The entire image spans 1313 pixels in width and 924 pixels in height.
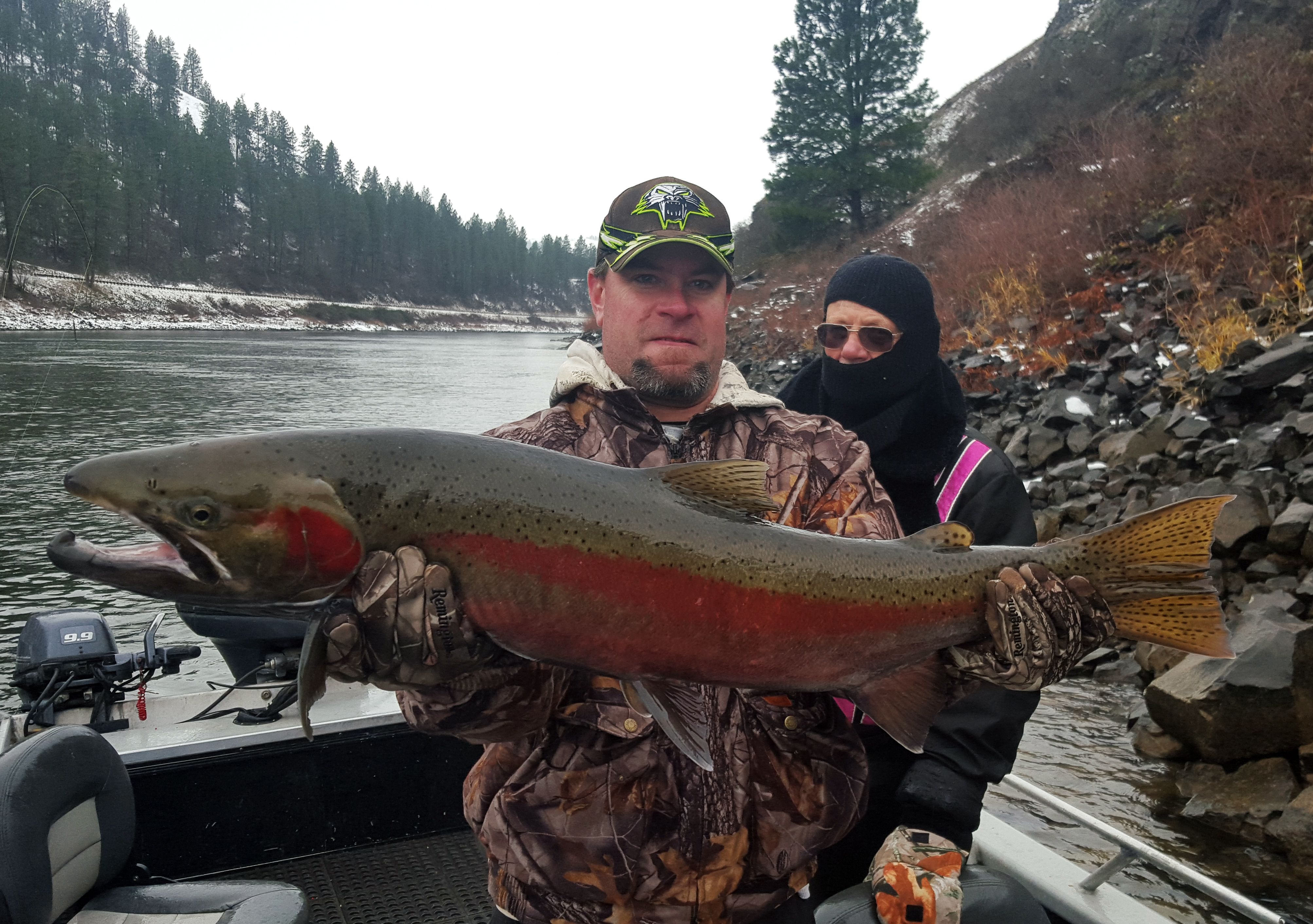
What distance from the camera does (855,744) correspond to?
8.60 feet

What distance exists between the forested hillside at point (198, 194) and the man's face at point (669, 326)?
6.41 m

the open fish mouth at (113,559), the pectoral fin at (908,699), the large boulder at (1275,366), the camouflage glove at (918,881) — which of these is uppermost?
the large boulder at (1275,366)

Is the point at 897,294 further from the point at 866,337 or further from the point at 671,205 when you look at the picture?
the point at 671,205

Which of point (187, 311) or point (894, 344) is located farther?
point (187, 311)

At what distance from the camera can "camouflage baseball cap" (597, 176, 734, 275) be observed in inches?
115

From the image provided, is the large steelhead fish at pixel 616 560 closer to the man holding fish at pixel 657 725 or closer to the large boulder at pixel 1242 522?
the man holding fish at pixel 657 725

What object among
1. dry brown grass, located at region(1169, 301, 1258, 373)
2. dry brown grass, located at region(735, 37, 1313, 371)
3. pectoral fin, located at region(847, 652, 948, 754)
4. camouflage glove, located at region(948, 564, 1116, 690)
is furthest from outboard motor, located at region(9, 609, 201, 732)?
dry brown grass, located at region(735, 37, 1313, 371)

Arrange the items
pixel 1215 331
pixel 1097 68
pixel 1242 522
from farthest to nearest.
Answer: pixel 1097 68
pixel 1215 331
pixel 1242 522

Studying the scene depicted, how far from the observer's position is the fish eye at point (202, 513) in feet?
6.38

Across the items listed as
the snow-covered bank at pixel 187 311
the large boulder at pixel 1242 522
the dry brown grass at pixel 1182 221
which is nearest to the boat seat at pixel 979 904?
the large boulder at pixel 1242 522

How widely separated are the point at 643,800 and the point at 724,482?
0.90 metres

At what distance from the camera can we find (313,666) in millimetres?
1967

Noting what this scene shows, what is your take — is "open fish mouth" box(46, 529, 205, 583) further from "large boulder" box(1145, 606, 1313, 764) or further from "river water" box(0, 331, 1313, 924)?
"large boulder" box(1145, 606, 1313, 764)

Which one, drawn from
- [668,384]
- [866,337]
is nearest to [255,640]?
[668,384]
